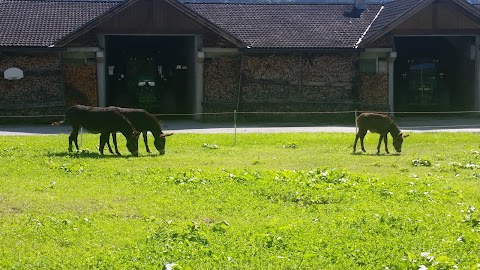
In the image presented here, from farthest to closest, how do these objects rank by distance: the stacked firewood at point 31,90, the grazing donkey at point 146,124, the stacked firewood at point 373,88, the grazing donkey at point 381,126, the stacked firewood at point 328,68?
the stacked firewood at point 373,88, the stacked firewood at point 328,68, the stacked firewood at point 31,90, the grazing donkey at point 381,126, the grazing donkey at point 146,124

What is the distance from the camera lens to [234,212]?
11797mm

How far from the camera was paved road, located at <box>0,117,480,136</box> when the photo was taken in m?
28.8

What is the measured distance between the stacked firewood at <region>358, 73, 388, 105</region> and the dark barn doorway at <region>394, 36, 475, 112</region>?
3785mm

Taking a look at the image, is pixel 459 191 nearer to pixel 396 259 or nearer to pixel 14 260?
pixel 396 259

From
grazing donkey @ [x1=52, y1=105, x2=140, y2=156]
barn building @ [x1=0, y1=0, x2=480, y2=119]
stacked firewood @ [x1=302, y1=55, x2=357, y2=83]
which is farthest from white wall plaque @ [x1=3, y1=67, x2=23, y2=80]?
grazing donkey @ [x1=52, y1=105, x2=140, y2=156]

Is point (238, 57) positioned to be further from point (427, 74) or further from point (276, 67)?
point (427, 74)

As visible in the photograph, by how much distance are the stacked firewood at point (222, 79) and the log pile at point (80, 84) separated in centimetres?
429

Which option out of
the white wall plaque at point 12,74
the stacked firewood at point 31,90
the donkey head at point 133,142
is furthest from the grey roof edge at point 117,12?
the donkey head at point 133,142

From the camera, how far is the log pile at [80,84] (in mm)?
31750

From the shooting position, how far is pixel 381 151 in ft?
73.9

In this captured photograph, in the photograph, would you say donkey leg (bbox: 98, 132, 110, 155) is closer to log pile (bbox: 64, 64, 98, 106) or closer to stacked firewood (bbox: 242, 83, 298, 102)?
log pile (bbox: 64, 64, 98, 106)

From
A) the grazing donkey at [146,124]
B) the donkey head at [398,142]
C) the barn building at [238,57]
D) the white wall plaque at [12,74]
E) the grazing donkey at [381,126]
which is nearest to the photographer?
the grazing donkey at [146,124]

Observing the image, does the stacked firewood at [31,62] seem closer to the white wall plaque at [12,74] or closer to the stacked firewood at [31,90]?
the white wall plaque at [12,74]

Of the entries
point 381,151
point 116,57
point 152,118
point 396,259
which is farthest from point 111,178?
point 116,57
